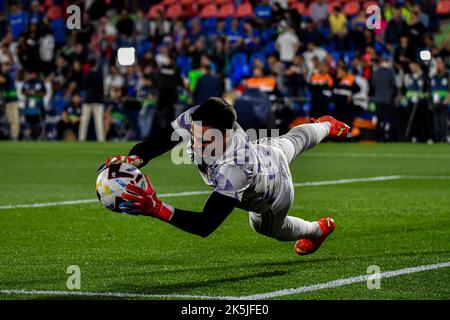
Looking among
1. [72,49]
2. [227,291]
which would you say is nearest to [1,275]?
[227,291]

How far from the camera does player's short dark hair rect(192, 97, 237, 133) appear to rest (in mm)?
7297

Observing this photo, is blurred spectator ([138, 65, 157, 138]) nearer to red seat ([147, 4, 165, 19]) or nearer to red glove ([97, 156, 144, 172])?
red seat ([147, 4, 165, 19])

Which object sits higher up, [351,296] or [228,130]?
[228,130]

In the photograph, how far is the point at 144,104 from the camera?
29.1 m

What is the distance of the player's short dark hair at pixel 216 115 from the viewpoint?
23.9 ft

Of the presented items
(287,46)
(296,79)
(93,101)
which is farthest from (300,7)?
(93,101)

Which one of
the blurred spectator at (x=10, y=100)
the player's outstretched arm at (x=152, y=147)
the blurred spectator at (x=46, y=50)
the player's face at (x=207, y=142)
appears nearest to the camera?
the player's face at (x=207, y=142)

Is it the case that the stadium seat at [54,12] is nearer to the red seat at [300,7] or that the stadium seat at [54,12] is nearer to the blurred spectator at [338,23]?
the red seat at [300,7]

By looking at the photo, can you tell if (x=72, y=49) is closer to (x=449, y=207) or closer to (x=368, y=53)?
(x=368, y=53)

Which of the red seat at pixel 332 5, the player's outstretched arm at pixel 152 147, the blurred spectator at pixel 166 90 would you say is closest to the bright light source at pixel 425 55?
the red seat at pixel 332 5

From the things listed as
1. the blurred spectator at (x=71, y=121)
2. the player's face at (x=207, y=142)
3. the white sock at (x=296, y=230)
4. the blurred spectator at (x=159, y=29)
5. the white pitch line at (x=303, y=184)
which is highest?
the player's face at (x=207, y=142)

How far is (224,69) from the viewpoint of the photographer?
29500 millimetres

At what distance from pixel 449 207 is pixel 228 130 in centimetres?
610

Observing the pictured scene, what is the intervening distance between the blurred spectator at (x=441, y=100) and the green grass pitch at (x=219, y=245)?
379 inches
